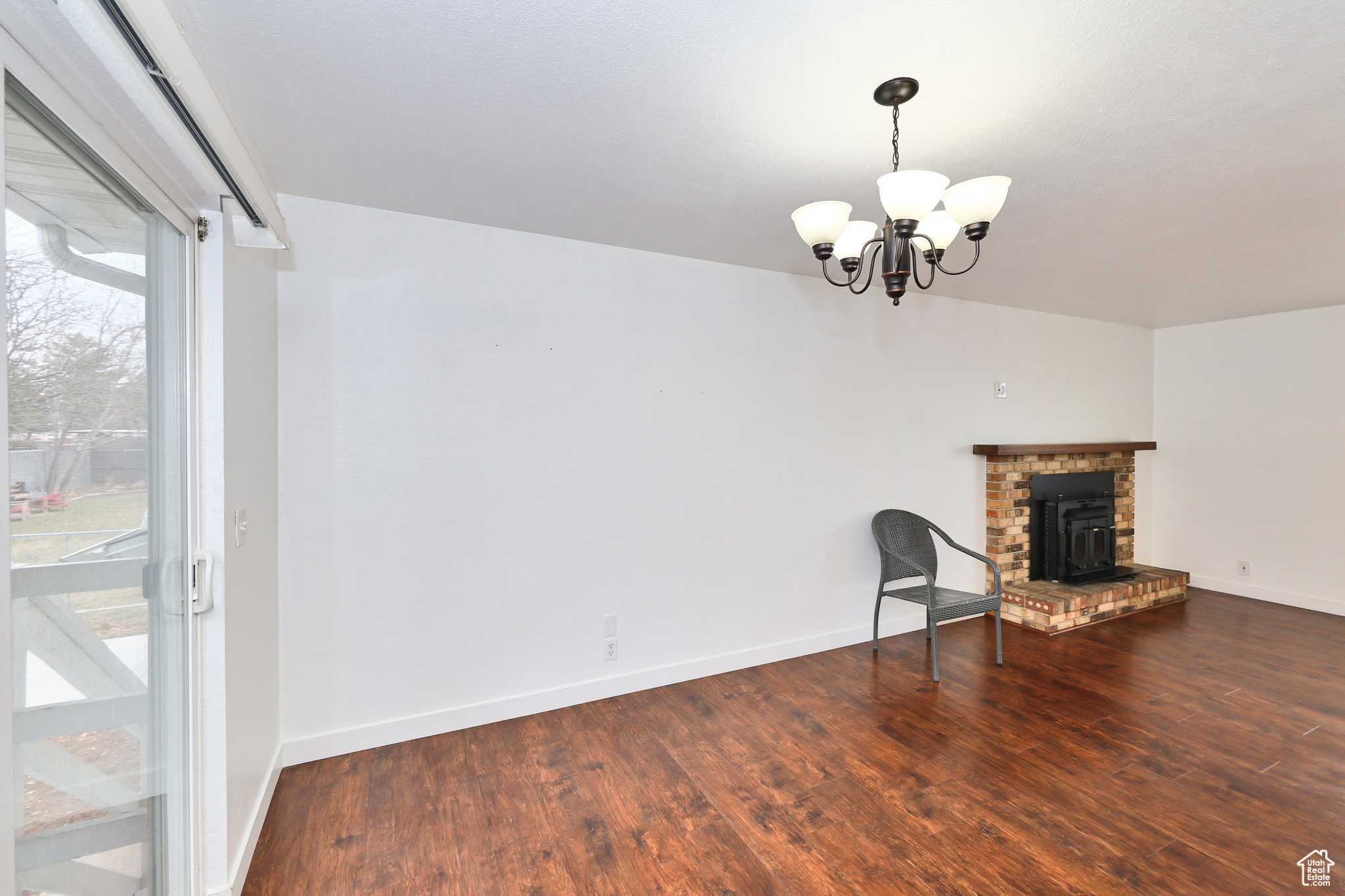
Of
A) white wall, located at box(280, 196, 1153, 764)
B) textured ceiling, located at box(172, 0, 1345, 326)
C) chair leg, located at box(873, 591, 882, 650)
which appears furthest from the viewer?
chair leg, located at box(873, 591, 882, 650)

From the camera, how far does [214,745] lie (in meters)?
1.68

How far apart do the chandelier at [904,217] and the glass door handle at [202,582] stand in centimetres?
194

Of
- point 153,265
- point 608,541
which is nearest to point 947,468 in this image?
point 608,541

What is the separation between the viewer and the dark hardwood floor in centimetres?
185

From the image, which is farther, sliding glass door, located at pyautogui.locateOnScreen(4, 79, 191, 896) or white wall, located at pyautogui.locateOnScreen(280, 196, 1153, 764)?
white wall, located at pyautogui.locateOnScreen(280, 196, 1153, 764)

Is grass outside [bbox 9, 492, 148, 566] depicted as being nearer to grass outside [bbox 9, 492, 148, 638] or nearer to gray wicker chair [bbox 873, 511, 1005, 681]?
grass outside [bbox 9, 492, 148, 638]

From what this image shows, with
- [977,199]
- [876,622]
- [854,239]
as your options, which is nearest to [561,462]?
[854,239]

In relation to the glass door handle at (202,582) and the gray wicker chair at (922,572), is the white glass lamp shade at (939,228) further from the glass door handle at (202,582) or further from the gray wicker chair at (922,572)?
the glass door handle at (202,582)

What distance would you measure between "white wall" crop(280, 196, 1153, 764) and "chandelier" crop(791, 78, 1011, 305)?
4.76ft

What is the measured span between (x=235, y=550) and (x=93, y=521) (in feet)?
2.18

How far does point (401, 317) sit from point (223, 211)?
908 millimetres

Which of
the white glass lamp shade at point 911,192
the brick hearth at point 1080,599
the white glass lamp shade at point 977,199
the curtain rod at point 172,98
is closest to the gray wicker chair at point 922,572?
the brick hearth at point 1080,599

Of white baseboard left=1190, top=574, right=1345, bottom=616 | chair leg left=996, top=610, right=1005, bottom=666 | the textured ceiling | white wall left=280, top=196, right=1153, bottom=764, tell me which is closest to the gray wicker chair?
chair leg left=996, top=610, right=1005, bottom=666

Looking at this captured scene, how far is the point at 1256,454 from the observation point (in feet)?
15.7
